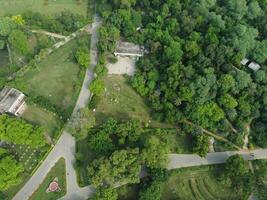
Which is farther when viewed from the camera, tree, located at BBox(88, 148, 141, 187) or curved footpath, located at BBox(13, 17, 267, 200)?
curved footpath, located at BBox(13, 17, 267, 200)

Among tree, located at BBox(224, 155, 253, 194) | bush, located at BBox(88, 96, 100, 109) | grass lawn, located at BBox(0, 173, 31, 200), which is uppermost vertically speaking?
bush, located at BBox(88, 96, 100, 109)

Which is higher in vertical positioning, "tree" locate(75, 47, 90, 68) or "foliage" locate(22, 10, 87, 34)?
"foliage" locate(22, 10, 87, 34)

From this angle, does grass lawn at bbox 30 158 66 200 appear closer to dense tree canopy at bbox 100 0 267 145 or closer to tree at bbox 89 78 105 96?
tree at bbox 89 78 105 96

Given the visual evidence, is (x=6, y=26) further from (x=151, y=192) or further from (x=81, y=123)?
(x=151, y=192)

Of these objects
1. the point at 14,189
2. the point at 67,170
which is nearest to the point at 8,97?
the point at 14,189

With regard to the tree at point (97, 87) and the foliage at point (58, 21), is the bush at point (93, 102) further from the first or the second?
the foliage at point (58, 21)

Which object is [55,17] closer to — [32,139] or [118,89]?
[118,89]

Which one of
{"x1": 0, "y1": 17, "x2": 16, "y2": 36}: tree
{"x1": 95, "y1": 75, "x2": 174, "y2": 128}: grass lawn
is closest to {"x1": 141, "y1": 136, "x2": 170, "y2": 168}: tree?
{"x1": 95, "y1": 75, "x2": 174, "y2": 128}: grass lawn

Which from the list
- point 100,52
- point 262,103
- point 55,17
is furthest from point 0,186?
point 262,103

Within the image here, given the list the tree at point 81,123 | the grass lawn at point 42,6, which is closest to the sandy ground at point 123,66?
the tree at point 81,123
